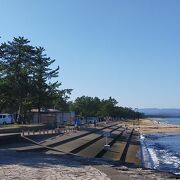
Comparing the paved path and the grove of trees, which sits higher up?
the grove of trees

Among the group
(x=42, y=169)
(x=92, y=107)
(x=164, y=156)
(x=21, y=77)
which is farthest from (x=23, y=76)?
(x=92, y=107)

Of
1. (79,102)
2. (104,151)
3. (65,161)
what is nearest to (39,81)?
(104,151)

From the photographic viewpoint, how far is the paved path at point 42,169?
553 inches

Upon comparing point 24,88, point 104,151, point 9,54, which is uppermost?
point 9,54

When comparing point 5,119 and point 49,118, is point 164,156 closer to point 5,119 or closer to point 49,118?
point 49,118

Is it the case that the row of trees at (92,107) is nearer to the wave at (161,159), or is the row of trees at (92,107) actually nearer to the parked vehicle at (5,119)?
the parked vehicle at (5,119)

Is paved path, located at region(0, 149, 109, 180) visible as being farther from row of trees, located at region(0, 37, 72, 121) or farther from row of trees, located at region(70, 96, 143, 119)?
row of trees, located at region(70, 96, 143, 119)

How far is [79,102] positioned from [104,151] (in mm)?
116475

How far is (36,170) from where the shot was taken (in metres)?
15.3

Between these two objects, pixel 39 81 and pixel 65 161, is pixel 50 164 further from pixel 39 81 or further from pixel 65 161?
pixel 39 81

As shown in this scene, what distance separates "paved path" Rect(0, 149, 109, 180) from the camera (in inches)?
553

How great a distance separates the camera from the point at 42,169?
1566cm

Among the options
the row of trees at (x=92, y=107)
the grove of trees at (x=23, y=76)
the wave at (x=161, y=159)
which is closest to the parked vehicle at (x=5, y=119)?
the grove of trees at (x=23, y=76)

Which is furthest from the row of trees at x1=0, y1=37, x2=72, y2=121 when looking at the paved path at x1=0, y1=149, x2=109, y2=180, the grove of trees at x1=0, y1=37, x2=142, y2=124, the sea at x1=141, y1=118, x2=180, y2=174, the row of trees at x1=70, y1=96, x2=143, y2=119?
the row of trees at x1=70, y1=96, x2=143, y2=119
